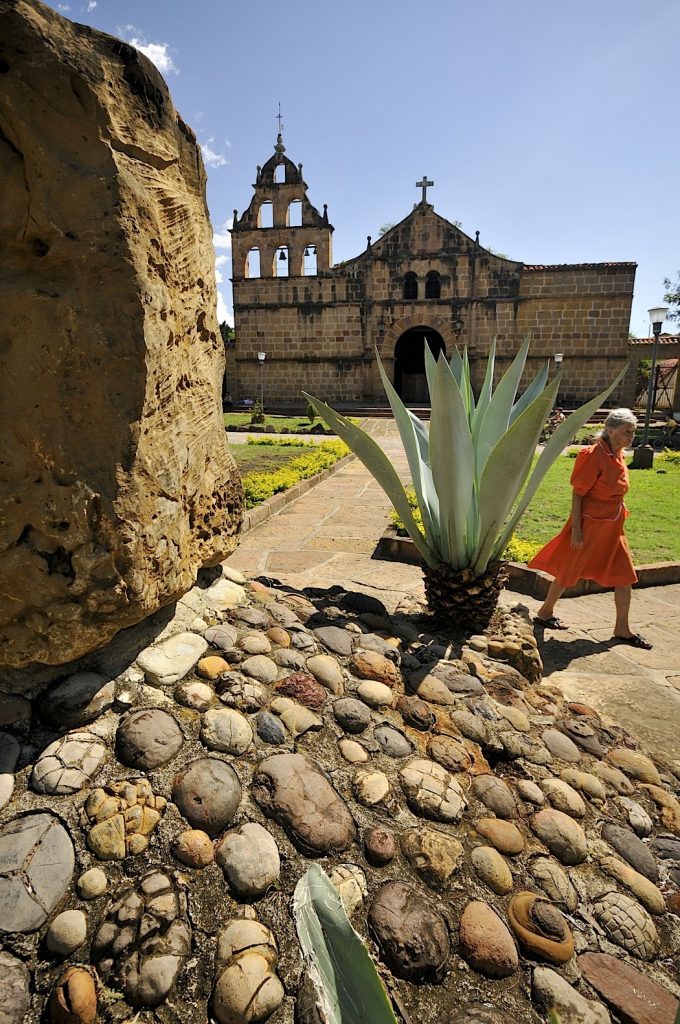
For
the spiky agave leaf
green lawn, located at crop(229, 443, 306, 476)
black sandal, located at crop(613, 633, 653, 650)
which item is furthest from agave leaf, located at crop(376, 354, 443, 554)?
green lawn, located at crop(229, 443, 306, 476)

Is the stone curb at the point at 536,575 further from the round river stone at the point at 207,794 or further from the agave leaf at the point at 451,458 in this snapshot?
the round river stone at the point at 207,794

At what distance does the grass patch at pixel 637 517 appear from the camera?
487 centimetres

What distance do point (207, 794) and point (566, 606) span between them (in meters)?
3.23

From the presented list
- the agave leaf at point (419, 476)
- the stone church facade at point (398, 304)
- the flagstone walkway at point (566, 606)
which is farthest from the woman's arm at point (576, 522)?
the stone church facade at point (398, 304)

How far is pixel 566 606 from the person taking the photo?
398 centimetres

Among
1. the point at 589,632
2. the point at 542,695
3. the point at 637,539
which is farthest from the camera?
the point at 637,539

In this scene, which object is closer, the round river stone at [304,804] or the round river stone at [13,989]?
the round river stone at [13,989]

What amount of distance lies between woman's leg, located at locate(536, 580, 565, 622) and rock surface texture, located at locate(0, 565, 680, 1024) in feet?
5.31

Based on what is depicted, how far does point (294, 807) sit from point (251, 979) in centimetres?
37

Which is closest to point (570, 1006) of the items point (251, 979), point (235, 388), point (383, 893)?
point (383, 893)

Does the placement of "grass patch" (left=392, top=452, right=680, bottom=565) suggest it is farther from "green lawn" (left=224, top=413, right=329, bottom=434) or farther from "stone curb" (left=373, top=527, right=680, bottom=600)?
"green lawn" (left=224, top=413, right=329, bottom=434)

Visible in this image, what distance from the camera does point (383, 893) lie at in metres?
1.30

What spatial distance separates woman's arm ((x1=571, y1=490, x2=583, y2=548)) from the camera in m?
3.33

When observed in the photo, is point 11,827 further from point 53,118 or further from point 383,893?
point 53,118
